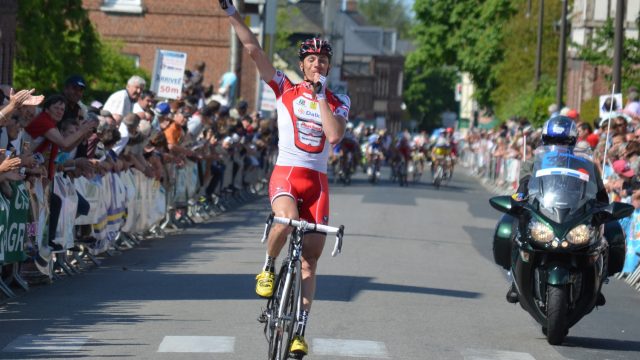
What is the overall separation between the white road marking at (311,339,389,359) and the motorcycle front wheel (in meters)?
1.27

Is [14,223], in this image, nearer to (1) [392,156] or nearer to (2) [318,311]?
(2) [318,311]

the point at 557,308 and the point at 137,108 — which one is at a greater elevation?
the point at 137,108

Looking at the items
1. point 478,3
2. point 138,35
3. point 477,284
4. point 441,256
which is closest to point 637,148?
point 441,256

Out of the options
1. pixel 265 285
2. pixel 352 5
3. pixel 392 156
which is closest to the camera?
pixel 265 285

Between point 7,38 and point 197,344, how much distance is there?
10782 millimetres

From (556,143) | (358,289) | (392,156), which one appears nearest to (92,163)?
(358,289)

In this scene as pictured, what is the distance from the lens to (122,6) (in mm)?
53625

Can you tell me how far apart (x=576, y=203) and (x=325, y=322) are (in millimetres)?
2113

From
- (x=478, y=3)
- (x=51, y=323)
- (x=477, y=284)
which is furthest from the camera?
(x=478, y=3)

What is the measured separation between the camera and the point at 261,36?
44.1 m

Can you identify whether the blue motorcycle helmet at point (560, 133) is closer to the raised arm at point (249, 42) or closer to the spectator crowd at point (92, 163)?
the raised arm at point (249, 42)

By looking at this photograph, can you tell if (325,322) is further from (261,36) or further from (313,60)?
(261,36)

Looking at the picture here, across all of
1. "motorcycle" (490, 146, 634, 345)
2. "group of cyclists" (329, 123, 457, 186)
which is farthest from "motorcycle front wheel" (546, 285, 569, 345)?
"group of cyclists" (329, 123, 457, 186)

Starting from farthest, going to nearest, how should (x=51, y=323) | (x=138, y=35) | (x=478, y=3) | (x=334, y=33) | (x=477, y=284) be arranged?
(x=334, y=33) < (x=478, y=3) < (x=138, y=35) < (x=477, y=284) < (x=51, y=323)
